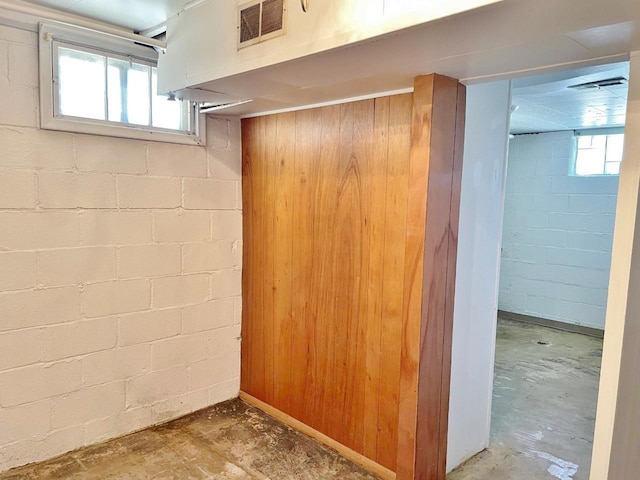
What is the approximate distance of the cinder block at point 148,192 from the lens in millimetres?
2541

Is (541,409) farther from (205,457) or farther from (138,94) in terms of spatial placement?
(138,94)

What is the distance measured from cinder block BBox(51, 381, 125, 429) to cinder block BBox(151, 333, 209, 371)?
0.78 ft

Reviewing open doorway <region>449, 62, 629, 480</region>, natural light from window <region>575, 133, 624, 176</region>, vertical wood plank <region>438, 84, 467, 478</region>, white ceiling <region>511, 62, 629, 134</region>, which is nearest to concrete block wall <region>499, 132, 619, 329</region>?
open doorway <region>449, 62, 629, 480</region>

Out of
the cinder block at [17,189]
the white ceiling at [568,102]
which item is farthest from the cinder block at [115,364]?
the white ceiling at [568,102]

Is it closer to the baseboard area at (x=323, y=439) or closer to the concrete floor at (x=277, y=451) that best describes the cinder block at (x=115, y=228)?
the concrete floor at (x=277, y=451)

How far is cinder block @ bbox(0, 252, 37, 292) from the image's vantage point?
2.19 metres

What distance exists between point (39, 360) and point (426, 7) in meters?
2.37

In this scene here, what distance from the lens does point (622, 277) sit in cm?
159

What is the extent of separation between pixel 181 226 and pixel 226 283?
1.65ft

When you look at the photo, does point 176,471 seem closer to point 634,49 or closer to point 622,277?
point 622,277

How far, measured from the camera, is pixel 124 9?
216 centimetres

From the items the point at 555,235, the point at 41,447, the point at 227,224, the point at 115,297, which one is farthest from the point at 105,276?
the point at 555,235

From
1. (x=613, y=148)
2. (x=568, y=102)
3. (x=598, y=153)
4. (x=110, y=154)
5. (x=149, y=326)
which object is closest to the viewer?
(x=110, y=154)

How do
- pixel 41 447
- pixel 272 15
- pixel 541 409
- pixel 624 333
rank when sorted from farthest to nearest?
pixel 541 409 < pixel 41 447 < pixel 272 15 < pixel 624 333
